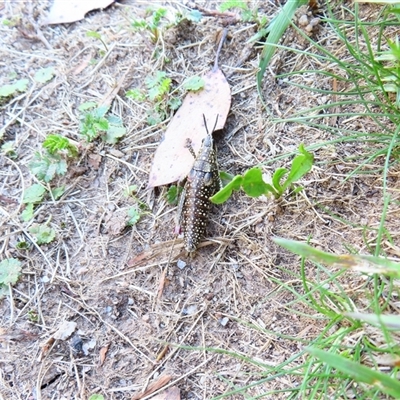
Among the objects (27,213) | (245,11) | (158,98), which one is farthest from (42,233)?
(245,11)

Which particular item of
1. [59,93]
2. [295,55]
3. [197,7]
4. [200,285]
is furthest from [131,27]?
[200,285]

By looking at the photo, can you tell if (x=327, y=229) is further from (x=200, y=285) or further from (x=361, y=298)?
(x=200, y=285)

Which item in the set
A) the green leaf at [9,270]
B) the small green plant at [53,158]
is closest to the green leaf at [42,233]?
the green leaf at [9,270]

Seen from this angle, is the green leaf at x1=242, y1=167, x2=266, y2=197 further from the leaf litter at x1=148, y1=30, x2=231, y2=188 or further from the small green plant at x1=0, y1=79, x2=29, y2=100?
the small green plant at x1=0, y1=79, x2=29, y2=100

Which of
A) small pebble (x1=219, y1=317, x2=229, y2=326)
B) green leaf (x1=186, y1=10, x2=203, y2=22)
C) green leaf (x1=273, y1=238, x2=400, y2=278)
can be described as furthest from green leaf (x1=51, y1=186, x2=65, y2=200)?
green leaf (x1=273, y1=238, x2=400, y2=278)

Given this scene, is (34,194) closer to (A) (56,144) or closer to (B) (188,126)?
(A) (56,144)

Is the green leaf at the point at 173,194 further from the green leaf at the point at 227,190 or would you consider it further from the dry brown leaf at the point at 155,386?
the dry brown leaf at the point at 155,386
